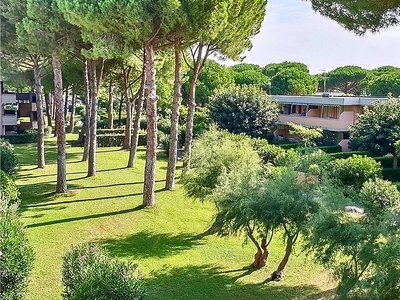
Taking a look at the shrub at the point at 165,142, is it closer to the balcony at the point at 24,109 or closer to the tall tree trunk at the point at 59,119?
the tall tree trunk at the point at 59,119

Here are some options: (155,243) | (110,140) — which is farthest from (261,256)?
(110,140)

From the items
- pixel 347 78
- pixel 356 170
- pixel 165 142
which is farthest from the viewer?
pixel 347 78

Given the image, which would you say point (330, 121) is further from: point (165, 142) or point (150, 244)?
point (150, 244)

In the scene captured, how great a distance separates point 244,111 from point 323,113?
702 centimetres

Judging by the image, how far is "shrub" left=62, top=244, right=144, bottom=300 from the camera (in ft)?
20.8

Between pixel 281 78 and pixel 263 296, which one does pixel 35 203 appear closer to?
pixel 263 296

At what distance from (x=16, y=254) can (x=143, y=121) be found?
31.9 meters

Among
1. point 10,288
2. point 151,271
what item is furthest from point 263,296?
point 10,288

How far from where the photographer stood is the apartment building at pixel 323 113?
1176 inches

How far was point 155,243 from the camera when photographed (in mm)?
11984

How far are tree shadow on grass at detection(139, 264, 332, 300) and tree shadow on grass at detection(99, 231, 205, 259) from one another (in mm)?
1239

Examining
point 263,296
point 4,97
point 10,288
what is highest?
point 4,97

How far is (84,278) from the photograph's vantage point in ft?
21.9

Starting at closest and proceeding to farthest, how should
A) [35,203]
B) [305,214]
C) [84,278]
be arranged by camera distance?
[84,278] < [305,214] < [35,203]
